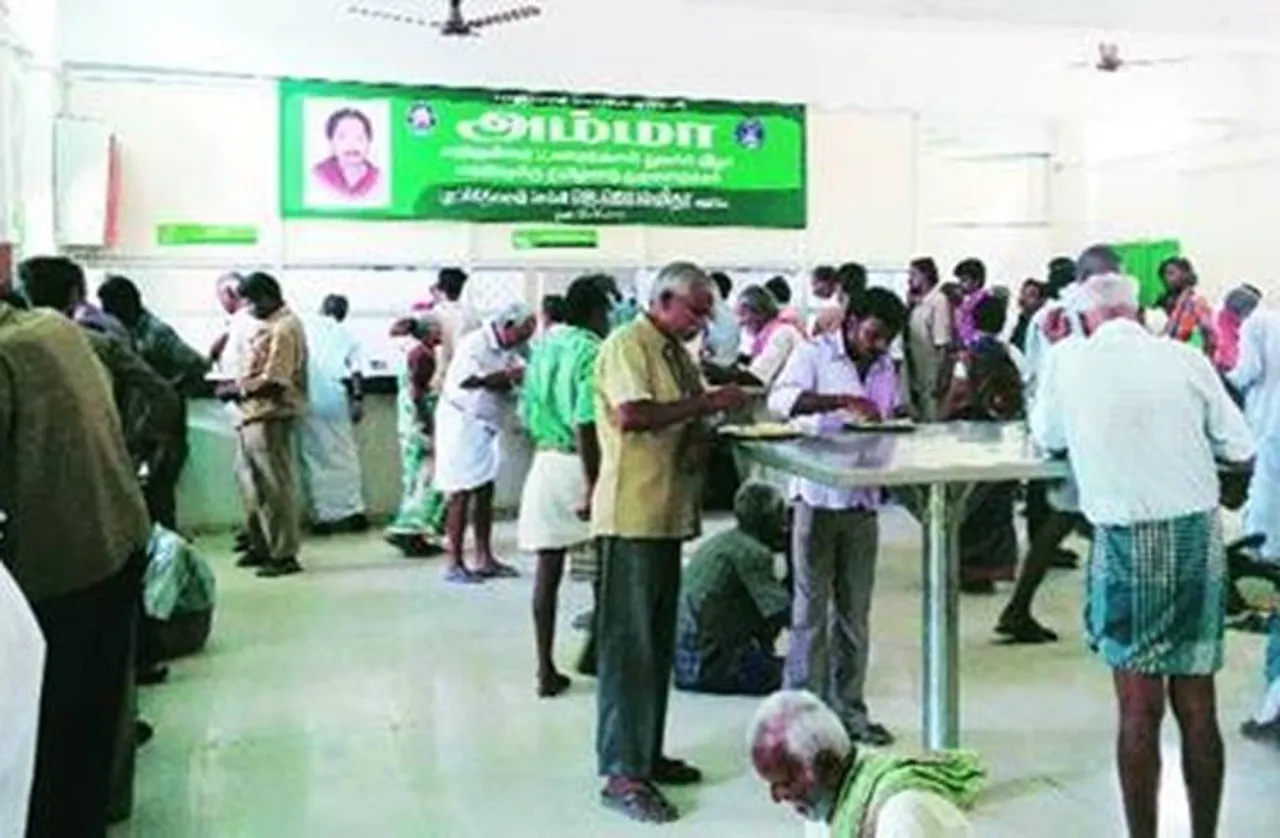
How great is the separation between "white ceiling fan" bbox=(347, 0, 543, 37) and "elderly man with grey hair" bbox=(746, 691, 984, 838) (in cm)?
760

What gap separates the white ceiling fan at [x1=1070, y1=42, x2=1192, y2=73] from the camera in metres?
11.4

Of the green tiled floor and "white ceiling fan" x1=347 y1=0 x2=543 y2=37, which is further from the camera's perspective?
"white ceiling fan" x1=347 y1=0 x2=543 y2=37

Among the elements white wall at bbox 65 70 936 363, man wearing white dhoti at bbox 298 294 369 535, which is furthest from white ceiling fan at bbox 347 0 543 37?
man wearing white dhoti at bbox 298 294 369 535

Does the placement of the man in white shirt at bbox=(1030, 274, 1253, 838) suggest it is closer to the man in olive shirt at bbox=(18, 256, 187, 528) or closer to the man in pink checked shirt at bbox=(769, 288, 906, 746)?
the man in pink checked shirt at bbox=(769, 288, 906, 746)

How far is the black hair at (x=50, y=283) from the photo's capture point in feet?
12.3

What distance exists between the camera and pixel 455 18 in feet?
30.2

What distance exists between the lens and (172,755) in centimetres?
446

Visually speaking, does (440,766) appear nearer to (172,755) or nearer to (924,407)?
(172,755)

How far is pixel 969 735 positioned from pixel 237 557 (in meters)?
4.59

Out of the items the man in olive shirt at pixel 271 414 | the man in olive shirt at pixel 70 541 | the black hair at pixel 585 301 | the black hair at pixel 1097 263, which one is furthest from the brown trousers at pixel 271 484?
the black hair at pixel 1097 263

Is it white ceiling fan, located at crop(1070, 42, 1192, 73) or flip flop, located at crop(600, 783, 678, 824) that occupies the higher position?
white ceiling fan, located at crop(1070, 42, 1192, 73)

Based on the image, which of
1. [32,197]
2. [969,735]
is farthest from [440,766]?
[32,197]

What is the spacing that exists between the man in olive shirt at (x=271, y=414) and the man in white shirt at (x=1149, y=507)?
4827 mm

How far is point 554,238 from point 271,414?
11.3 feet
